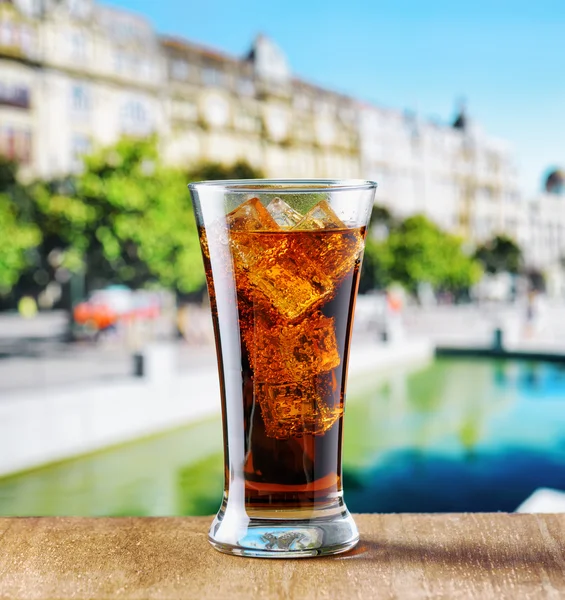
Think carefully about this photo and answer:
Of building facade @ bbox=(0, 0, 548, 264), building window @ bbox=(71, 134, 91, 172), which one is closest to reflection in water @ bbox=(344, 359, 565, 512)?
building facade @ bbox=(0, 0, 548, 264)

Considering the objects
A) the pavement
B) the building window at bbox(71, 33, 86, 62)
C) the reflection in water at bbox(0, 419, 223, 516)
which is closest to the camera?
the reflection in water at bbox(0, 419, 223, 516)

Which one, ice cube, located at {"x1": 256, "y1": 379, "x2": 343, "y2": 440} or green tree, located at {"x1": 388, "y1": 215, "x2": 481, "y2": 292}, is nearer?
ice cube, located at {"x1": 256, "y1": 379, "x2": 343, "y2": 440}

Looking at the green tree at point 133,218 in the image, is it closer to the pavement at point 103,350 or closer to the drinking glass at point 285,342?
the pavement at point 103,350

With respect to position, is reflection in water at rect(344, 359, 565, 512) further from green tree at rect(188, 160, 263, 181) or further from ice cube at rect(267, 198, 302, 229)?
green tree at rect(188, 160, 263, 181)

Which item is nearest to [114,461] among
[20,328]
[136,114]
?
[20,328]

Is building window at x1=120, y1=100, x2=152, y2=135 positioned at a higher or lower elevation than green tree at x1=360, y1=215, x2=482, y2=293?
higher

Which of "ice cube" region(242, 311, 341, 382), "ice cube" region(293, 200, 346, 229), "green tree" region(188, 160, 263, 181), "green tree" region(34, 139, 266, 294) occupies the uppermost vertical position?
"green tree" region(188, 160, 263, 181)

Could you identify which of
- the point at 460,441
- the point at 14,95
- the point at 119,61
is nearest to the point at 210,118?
the point at 119,61

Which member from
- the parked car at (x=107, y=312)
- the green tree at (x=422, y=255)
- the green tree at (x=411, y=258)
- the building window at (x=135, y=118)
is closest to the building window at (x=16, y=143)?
the building window at (x=135, y=118)
